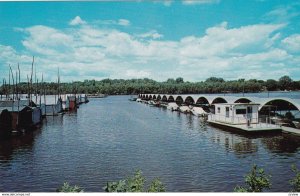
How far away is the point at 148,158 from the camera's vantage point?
26672 mm

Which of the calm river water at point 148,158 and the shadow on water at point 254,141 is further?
the shadow on water at point 254,141

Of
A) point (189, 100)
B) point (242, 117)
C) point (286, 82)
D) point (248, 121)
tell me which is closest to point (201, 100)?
point (189, 100)

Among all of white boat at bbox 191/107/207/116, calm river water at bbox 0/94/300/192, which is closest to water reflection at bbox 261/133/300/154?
calm river water at bbox 0/94/300/192

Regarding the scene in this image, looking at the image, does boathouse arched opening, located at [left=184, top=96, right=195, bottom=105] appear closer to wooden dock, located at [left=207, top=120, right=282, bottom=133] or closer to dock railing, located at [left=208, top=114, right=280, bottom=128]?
dock railing, located at [left=208, top=114, right=280, bottom=128]

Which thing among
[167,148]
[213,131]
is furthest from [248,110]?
[167,148]

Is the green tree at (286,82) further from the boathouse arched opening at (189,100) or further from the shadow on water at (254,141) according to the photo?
the boathouse arched opening at (189,100)

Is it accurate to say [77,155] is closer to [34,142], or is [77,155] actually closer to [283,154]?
[34,142]

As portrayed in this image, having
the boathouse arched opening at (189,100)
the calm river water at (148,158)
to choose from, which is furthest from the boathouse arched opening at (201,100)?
the calm river water at (148,158)

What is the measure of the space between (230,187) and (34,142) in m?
23.8

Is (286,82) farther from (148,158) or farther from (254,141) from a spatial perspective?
(148,158)

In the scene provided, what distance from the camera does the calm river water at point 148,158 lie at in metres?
20.7

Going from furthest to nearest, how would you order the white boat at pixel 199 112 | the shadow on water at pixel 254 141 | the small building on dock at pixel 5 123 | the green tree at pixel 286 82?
the white boat at pixel 199 112, the green tree at pixel 286 82, the small building on dock at pixel 5 123, the shadow on water at pixel 254 141

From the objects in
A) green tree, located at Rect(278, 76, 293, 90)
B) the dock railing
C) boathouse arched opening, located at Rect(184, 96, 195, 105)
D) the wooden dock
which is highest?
green tree, located at Rect(278, 76, 293, 90)

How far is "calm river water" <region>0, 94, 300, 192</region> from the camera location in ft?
67.9
